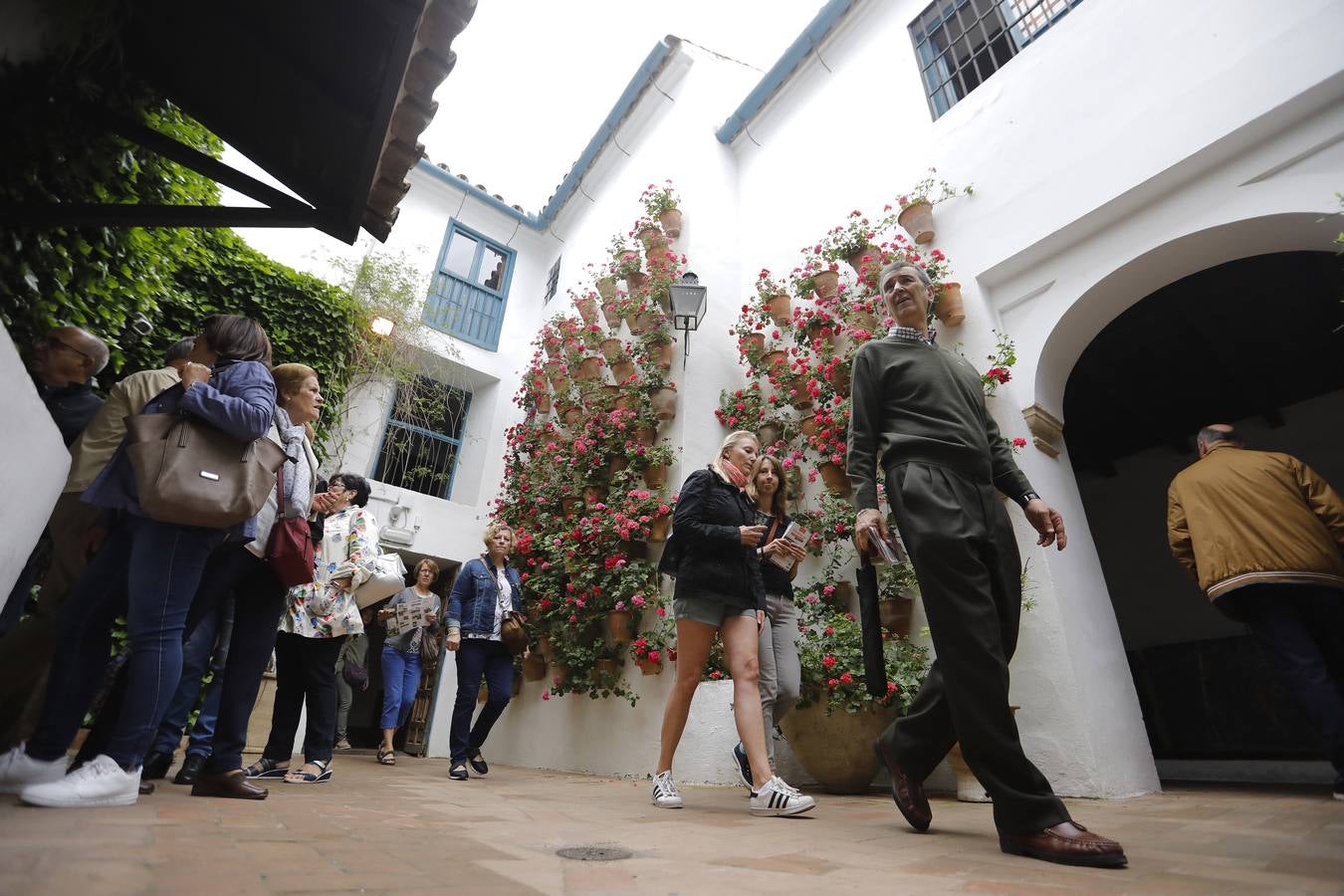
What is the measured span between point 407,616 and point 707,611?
4264 millimetres

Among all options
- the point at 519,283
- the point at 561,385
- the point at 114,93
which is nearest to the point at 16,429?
the point at 114,93

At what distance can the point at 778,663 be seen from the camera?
375cm

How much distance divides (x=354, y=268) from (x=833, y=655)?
7191 millimetres

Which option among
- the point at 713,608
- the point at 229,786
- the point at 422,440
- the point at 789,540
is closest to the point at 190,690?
the point at 229,786

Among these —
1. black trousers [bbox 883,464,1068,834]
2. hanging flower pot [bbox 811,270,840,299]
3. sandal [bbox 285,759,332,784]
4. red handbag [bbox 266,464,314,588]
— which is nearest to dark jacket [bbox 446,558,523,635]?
sandal [bbox 285,759,332,784]

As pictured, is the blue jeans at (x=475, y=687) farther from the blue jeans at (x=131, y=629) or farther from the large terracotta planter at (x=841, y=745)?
the blue jeans at (x=131, y=629)

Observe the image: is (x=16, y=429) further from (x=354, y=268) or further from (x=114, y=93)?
(x=354, y=268)

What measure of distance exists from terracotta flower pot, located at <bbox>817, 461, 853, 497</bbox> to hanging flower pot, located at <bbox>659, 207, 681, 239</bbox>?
358cm

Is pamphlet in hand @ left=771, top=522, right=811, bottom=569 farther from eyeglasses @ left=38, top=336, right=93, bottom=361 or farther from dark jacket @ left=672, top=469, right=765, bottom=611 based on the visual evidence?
eyeglasses @ left=38, top=336, right=93, bottom=361

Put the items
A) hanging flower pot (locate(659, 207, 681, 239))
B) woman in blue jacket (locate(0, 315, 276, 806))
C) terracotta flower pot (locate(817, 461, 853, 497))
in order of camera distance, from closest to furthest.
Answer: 1. woman in blue jacket (locate(0, 315, 276, 806))
2. terracotta flower pot (locate(817, 461, 853, 497))
3. hanging flower pot (locate(659, 207, 681, 239))

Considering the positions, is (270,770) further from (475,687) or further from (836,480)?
(836,480)

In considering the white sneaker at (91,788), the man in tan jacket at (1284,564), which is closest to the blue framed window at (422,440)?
the white sneaker at (91,788)

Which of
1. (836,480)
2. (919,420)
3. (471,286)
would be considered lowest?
(919,420)

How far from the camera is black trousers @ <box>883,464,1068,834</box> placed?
1.81 metres
